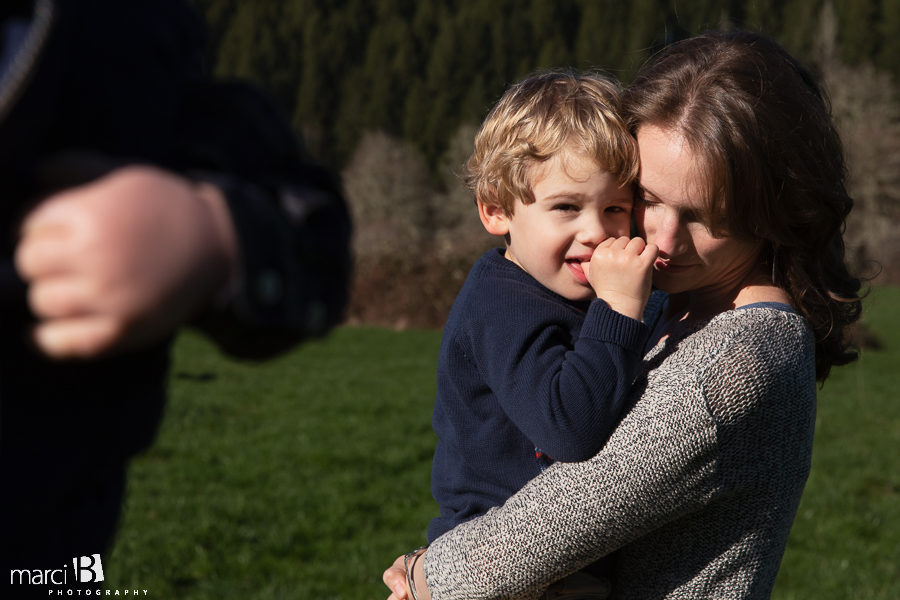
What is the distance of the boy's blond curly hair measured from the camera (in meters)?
1.98

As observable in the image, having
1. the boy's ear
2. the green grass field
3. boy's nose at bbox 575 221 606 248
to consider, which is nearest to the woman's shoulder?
boy's nose at bbox 575 221 606 248

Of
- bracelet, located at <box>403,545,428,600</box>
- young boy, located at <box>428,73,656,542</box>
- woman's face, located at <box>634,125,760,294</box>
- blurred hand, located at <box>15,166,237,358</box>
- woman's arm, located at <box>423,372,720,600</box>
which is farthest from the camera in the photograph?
bracelet, located at <box>403,545,428,600</box>

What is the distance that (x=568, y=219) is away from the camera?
2078 millimetres

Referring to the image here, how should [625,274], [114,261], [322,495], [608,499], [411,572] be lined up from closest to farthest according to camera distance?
[114,261], [608,499], [625,274], [411,572], [322,495]

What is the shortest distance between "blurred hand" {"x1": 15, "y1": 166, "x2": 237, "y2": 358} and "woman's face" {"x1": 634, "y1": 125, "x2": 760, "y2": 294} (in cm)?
130

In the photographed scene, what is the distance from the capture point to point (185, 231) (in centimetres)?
79

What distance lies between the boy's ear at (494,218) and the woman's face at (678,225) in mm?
391

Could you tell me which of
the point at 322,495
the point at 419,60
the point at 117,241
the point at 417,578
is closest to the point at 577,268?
the point at 417,578

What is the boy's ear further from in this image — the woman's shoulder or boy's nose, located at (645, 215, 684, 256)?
the woman's shoulder

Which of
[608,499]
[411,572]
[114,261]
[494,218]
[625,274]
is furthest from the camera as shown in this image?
[494,218]

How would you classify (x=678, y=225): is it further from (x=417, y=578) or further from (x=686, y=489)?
(x=417, y=578)

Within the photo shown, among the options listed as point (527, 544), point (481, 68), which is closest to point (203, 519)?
point (527, 544)

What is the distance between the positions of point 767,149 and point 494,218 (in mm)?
720

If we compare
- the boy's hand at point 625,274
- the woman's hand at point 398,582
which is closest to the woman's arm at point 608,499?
the boy's hand at point 625,274
